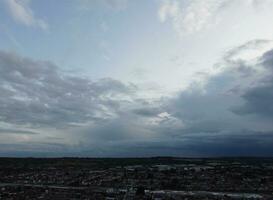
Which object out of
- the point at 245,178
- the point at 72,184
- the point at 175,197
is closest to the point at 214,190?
the point at 175,197

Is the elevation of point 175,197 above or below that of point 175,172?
below

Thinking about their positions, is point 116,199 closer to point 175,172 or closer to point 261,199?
point 261,199

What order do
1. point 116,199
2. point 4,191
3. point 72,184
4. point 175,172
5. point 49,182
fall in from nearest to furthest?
point 116,199, point 4,191, point 72,184, point 49,182, point 175,172

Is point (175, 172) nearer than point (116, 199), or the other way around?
point (116, 199)

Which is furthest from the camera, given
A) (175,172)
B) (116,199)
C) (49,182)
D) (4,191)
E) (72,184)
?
(175,172)

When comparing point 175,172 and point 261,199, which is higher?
point 175,172

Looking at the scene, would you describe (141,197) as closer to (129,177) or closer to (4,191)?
(4,191)

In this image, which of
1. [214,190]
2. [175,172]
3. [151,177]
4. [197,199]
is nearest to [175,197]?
[197,199]

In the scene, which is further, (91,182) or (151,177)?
(151,177)
